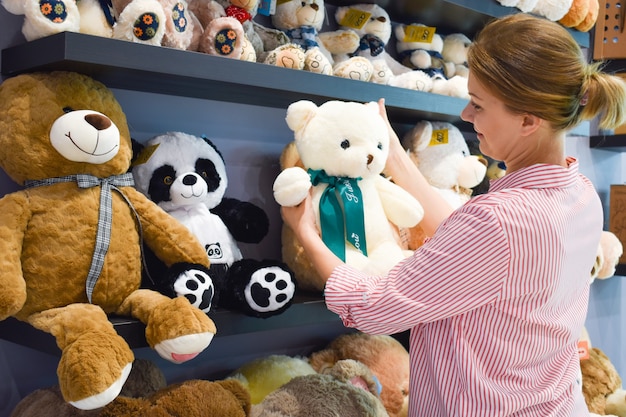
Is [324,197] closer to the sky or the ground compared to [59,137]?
closer to the ground

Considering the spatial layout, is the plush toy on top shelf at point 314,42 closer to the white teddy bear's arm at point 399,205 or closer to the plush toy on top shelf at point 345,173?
the plush toy on top shelf at point 345,173

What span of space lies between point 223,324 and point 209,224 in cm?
25

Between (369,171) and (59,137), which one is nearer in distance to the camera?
(59,137)

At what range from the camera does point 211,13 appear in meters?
1.59

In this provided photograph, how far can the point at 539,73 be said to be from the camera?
1179 mm

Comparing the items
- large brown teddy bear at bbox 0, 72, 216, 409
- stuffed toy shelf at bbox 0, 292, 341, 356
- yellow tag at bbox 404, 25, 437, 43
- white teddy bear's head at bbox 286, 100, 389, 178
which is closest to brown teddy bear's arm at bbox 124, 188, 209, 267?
large brown teddy bear at bbox 0, 72, 216, 409

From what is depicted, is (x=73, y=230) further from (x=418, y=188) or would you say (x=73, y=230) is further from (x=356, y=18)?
A: (x=356, y=18)

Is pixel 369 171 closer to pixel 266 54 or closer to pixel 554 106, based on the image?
pixel 266 54

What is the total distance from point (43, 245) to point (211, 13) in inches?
24.4

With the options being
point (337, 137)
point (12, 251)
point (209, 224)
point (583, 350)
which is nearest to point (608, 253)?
point (583, 350)

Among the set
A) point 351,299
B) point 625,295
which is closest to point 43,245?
point 351,299

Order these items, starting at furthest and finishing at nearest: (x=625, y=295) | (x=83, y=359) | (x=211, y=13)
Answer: (x=625, y=295) → (x=211, y=13) → (x=83, y=359)

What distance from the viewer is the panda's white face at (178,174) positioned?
153cm

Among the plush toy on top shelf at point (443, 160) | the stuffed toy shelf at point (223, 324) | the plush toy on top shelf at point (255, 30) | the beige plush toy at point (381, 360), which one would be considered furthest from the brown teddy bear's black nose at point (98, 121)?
the plush toy on top shelf at point (443, 160)
